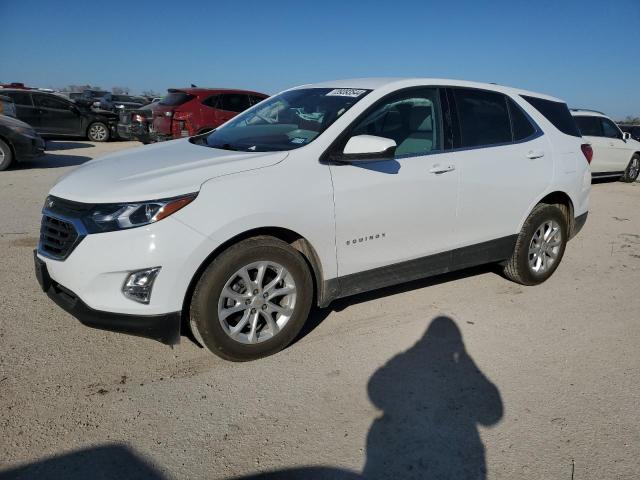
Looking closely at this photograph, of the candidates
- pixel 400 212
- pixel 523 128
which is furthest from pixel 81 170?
pixel 523 128

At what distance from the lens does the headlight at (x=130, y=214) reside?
2.63 meters

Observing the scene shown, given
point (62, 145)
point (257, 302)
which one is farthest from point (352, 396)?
point (62, 145)

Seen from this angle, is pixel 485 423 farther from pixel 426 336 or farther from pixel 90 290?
pixel 90 290

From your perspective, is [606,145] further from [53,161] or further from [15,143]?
[53,161]

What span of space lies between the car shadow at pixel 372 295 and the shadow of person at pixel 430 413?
0.73 m

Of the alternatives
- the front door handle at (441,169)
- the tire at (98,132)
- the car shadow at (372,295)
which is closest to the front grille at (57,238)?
the car shadow at (372,295)

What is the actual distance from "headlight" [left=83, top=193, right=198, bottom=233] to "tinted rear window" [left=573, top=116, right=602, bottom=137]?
11.3m

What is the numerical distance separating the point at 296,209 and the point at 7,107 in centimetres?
1290

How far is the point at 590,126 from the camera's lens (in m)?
11.4

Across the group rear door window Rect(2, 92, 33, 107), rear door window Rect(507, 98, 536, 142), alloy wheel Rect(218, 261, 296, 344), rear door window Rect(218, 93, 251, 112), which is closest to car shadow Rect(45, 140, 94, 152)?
rear door window Rect(2, 92, 33, 107)

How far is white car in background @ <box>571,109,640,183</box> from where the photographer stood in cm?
1125

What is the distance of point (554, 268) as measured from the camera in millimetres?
4727

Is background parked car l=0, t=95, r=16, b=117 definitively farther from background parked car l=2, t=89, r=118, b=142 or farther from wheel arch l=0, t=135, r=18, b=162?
wheel arch l=0, t=135, r=18, b=162

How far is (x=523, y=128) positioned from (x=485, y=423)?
2.77 metres
